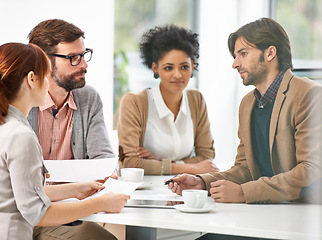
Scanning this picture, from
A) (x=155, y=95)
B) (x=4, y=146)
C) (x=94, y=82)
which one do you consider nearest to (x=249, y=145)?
(x=4, y=146)

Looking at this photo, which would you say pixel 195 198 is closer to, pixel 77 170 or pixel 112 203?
pixel 112 203

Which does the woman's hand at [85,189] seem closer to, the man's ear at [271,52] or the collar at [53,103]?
the collar at [53,103]

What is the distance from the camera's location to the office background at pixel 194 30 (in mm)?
769

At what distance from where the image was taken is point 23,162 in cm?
84

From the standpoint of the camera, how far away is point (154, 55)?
162 centimetres

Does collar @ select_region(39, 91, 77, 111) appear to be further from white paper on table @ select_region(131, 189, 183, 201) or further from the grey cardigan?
white paper on table @ select_region(131, 189, 183, 201)

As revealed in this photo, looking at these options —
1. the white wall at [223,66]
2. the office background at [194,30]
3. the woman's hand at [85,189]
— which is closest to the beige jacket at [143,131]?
the office background at [194,30]

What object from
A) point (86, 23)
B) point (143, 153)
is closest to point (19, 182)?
point (143, 153)

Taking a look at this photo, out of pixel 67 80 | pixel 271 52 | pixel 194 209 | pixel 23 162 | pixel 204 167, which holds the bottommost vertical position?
pixel 204 167

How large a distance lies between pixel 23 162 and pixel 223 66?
67 centimetres

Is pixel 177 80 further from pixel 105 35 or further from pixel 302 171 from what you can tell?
pixel 302 171

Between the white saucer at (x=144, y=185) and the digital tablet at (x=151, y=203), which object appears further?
the white saucer at (x=144, y=185)

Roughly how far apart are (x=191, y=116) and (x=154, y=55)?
327 mm

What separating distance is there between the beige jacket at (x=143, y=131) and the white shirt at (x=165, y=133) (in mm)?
26
